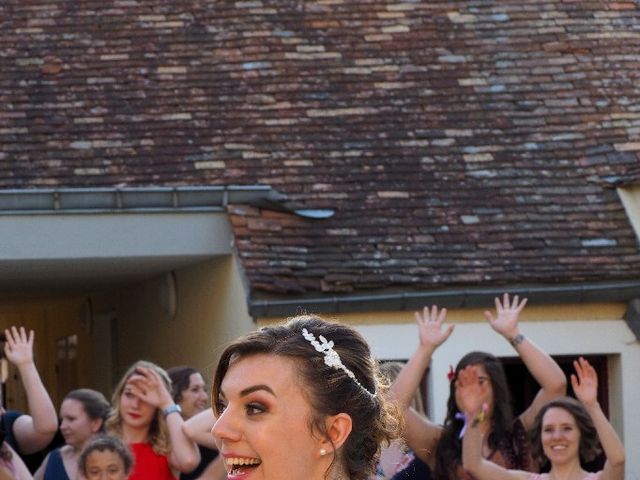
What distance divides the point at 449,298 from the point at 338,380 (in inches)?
403

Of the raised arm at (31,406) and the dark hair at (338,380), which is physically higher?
the raised arm at (31,406)

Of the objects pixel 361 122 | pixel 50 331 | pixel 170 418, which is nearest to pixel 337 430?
pixel 170 418

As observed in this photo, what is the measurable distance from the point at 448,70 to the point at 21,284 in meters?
4.78

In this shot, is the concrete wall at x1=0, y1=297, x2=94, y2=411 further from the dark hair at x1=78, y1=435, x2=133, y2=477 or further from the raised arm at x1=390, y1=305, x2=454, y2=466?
the raised arm at x1=390, y1=305, x2=454, y2=466

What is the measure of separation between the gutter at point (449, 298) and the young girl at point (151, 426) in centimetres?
512

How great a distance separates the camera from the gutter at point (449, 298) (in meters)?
13.5

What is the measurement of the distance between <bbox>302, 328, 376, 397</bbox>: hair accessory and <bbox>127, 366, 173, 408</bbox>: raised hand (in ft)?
14.9

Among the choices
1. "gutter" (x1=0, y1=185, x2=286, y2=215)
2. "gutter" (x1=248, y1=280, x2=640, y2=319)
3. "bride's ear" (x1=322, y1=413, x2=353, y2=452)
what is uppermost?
"gutter" (x1=0, y1=185, x2=286, y2=215)

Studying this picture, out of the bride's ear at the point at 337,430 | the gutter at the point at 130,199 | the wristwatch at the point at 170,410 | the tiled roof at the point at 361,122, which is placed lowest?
the bride's ear at the point at 337,430

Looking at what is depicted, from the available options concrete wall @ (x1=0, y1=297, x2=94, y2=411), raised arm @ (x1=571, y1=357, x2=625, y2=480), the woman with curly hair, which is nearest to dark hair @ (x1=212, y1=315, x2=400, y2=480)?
the woman with curly hair

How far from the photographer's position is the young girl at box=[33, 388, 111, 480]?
831 cm

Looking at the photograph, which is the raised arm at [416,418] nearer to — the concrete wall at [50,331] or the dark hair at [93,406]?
the dark hair at [93,406]

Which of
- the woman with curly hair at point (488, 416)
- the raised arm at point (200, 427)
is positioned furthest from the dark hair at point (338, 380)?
the raised arm at point (200, 427)

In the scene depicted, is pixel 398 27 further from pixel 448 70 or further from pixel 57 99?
pixel 57 99
